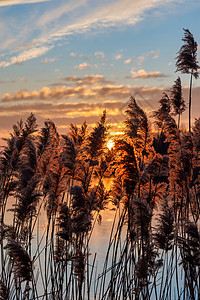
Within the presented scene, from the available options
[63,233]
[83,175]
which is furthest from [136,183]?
[63,233]

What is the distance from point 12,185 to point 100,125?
1.97 meters

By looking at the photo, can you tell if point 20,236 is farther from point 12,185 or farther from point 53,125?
point 53,125

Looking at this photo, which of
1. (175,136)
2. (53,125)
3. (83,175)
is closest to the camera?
(83,175)

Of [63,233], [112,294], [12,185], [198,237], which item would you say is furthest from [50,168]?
[198,237]

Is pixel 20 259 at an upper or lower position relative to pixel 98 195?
lower

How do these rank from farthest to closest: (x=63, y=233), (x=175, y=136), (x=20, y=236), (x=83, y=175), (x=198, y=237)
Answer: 1. (x=175, y=136)
2. (x=20, y=236)
3. (x=83, y=175)
4. (x=63, y=233)
5. (x=198, y=237)

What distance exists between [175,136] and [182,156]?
49cm

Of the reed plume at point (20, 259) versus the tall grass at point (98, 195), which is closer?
the reed plume at point (20, 259)

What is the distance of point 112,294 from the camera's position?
663cm

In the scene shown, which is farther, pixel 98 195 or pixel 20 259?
pixel 98 195

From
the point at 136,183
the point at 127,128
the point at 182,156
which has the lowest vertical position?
the point at 136,183

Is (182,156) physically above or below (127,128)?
below

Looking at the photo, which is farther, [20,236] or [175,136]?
[175,136]

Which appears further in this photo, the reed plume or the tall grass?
the tall grass
